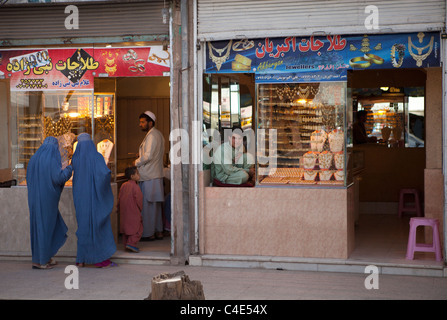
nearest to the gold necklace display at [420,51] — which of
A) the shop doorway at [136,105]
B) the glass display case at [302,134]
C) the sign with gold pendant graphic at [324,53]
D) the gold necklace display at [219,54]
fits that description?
the sign with gold pendant graphic at [324,53]

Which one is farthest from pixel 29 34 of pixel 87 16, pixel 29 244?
pixel 29 244

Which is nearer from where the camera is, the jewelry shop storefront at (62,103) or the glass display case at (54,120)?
the jewelry shop storefront at (62,103)

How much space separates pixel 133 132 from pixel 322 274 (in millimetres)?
5677

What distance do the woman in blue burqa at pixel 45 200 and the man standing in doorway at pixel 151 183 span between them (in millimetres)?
1658

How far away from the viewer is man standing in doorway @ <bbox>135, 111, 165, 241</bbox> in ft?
32.9

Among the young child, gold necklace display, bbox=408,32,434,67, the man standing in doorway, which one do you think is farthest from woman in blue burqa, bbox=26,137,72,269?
gold necklace display, bbox=408,32,434,67

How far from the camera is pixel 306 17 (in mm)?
8242

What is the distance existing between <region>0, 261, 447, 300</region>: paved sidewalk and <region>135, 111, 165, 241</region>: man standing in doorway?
1.49 m

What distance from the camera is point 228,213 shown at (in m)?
8.62

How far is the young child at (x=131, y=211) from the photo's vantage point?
9.09 meters

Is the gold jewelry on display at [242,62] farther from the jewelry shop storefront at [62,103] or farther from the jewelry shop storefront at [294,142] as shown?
the jewelry shop storefront at [62,103]

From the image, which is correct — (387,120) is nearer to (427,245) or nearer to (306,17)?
(427,245)
